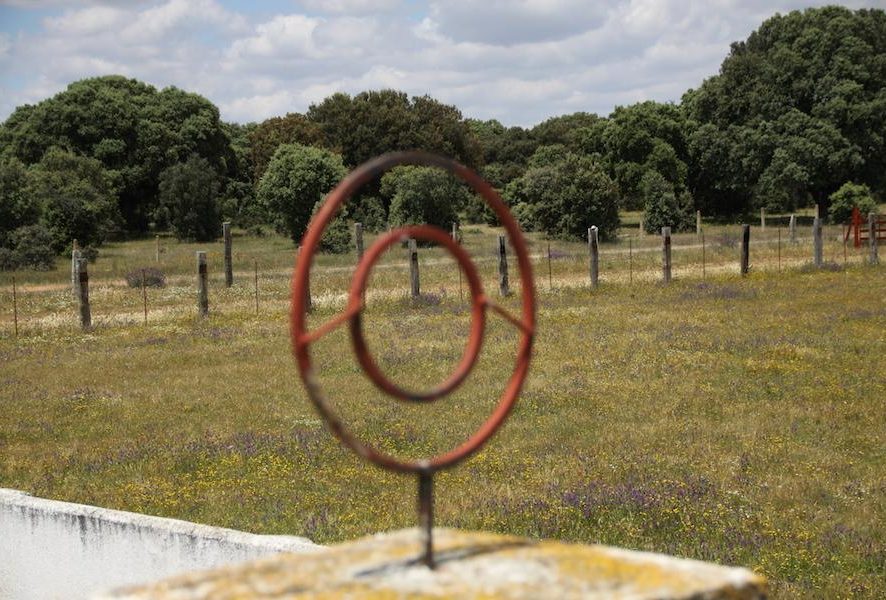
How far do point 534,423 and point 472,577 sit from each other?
10.1 metres

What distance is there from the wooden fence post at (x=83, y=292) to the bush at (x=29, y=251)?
2022 centimetres

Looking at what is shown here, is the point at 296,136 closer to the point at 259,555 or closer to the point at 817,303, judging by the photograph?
the point at 817,303

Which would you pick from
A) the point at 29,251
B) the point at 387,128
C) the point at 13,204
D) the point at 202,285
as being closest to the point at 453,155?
the point at 387,128

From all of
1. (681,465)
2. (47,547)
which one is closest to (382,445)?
(681,465)

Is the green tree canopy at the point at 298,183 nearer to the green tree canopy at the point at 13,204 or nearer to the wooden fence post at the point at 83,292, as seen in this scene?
the green tree canopy at the point at 13,204

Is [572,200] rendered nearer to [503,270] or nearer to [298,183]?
[298,183]

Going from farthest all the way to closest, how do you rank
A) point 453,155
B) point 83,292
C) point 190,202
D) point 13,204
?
point 453,155 < point 190,202 < point 13,204 < point 83,292

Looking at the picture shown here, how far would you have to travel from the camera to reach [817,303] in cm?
2448

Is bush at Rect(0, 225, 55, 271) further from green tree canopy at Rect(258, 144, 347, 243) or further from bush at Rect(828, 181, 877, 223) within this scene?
bush at Rect(828, 181, 877, 223)

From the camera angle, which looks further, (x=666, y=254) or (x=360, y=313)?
(x=666, y=254)

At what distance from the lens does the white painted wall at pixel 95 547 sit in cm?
694

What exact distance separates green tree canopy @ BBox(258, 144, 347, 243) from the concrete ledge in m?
48.7

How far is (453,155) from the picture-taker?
74.1m

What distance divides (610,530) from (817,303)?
57.6 ft
